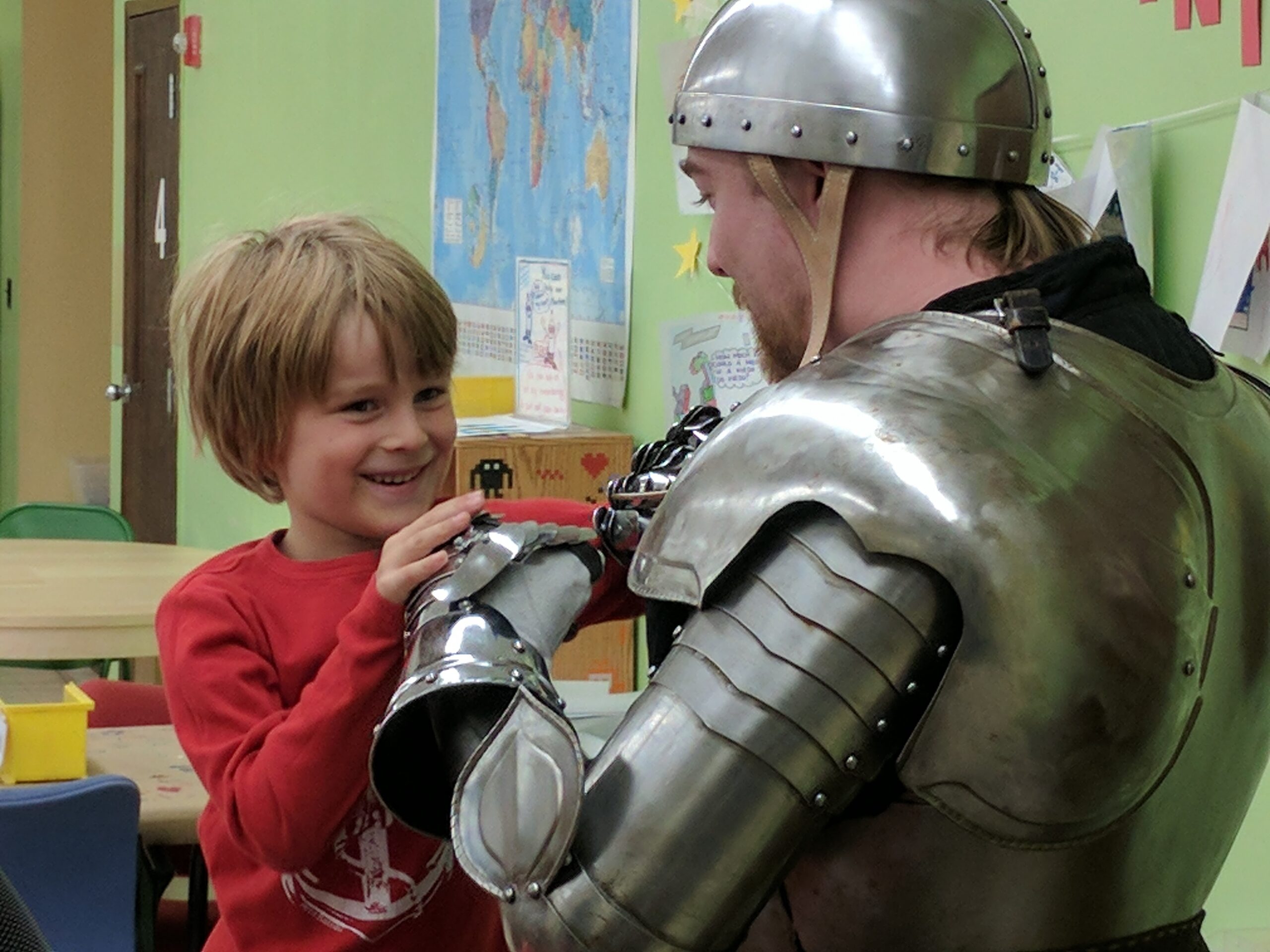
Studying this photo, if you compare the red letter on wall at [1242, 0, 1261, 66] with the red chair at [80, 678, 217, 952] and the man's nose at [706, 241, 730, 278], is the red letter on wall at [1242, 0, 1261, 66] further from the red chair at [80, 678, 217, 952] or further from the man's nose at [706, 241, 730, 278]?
the red chair at [80, 678, 217, 952]

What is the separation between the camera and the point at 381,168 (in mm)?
4547

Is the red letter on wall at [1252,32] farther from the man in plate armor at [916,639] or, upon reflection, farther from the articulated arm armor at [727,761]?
the articulated arm armor at [727,761]

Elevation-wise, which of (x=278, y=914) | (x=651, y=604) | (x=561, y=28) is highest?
(x=561, y=28)

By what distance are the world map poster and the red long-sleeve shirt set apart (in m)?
1.88

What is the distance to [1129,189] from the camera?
1996 millimetres

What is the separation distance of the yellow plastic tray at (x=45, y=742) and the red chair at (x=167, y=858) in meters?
0.14

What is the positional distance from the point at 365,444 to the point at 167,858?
131cm

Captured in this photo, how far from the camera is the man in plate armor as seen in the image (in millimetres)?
1049

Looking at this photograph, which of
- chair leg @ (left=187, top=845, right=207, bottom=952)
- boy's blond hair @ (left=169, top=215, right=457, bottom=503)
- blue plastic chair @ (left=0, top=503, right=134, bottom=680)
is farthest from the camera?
blue plastic chair @ (left=0, top=503, right=134, bottom=680)

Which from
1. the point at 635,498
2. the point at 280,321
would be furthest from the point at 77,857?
the point at 635,498

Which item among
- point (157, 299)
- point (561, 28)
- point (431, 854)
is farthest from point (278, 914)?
point (157, 299)

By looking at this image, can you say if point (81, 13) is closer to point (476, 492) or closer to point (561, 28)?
point (561, 28)

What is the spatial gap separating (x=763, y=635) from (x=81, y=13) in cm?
716

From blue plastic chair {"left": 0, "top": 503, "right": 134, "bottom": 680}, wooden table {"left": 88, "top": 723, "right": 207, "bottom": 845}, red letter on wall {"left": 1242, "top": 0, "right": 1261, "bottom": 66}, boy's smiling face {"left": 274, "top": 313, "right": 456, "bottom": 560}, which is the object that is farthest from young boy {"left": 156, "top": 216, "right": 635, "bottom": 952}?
blue plastic chair {"left": 0, "top": 503, "right": 134, "bottom": 680}
